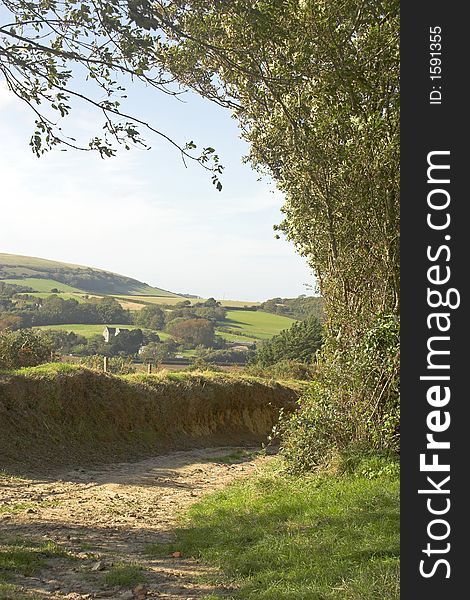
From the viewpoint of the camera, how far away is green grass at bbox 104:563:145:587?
6914 millimetres

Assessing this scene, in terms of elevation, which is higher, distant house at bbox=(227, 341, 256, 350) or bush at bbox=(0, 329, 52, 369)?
bush at bbox=(0, 329, 52, 369)

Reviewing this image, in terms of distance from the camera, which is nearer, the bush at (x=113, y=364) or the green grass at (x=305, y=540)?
the green grass at (x=305, y=540)

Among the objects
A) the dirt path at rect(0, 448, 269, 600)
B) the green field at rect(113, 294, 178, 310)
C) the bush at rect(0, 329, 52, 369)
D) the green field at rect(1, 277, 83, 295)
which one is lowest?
the dirt path at rect(0, 448, 269, 600)

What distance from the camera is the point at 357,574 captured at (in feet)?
20.9

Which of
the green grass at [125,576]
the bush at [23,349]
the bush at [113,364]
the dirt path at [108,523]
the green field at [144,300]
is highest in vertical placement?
the green field at [144,300]

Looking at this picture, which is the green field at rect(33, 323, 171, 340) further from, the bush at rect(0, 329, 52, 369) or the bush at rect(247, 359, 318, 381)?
the bush at rect(0, 329, 52, 369)

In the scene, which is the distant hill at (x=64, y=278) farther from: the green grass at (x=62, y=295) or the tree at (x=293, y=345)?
the tree at (x=293, y=345)

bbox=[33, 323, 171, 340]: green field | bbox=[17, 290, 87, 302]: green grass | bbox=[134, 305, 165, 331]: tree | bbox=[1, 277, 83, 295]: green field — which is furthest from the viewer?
bbox=[1, 277, 83, 295]: green field

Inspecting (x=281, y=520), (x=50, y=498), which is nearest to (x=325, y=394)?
(x=281, y=520)

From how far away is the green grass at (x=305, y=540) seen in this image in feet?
20.5

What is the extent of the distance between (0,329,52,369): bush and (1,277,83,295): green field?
135ft

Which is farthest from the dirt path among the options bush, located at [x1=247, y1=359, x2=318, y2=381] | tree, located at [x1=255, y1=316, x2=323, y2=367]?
tree, located at [x1=255, y1=316, x2=323, y2=367]

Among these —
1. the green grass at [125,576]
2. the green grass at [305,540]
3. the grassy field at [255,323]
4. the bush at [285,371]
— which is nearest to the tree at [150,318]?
the grassy field at [255,323]

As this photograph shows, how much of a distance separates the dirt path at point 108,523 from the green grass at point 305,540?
1.38ft
